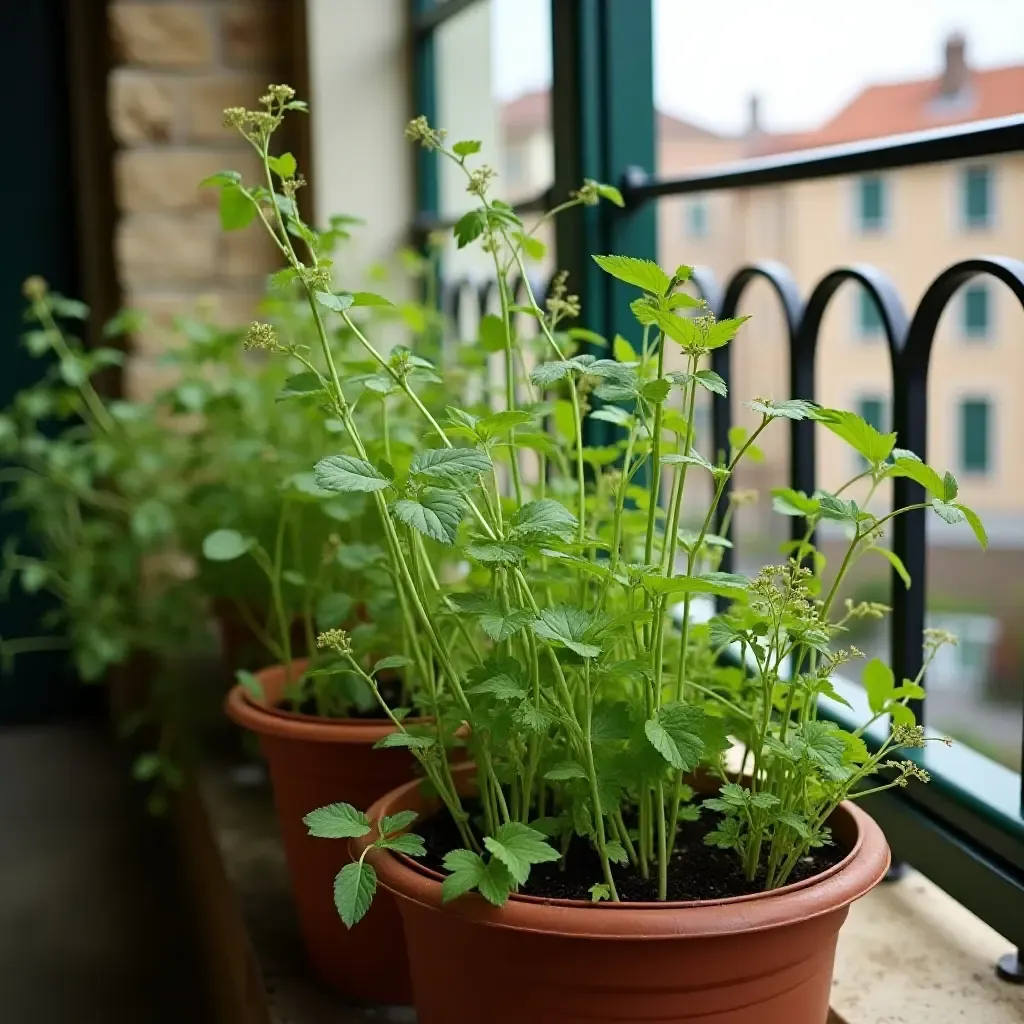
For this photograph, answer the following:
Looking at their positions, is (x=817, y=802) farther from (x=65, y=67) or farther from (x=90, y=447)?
(x=65, y=67)

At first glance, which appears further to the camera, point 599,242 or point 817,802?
point 599,242

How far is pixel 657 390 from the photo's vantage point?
711 mm

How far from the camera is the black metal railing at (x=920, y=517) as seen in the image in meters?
0.92

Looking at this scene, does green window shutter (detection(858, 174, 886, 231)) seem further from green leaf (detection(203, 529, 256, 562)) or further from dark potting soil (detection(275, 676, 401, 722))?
green leaf (detection(203, 529, 256, 562))

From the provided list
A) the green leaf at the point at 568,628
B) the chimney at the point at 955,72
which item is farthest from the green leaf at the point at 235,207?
the chimney at the point at 955,72

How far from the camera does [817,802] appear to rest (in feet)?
2.61

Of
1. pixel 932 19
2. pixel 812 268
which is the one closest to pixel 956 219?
pixel 812 268

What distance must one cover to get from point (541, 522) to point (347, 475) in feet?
0.35

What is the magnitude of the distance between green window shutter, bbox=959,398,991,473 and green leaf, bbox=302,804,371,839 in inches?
907

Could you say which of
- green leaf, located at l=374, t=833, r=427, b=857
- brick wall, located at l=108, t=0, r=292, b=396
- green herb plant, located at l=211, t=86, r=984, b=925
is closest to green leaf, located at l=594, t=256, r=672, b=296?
green herb plant, located at l=211, t=86, r=984, b=925

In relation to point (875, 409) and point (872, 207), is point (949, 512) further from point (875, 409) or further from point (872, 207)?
point (872, 207)

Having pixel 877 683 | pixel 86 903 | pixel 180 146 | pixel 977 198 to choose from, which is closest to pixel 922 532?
pixel 877 683

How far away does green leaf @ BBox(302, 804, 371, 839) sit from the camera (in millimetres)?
742

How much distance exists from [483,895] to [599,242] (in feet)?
3.05
